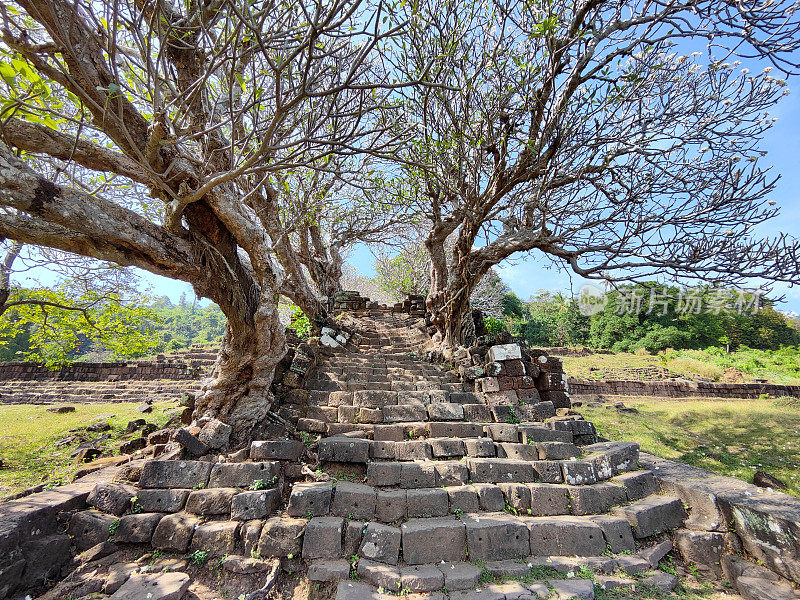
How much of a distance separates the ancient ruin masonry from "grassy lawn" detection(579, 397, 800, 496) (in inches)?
114

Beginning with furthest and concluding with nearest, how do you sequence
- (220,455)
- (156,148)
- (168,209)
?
(220,455), (168,209), (156,148)

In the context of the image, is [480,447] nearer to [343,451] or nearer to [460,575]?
[460,575]

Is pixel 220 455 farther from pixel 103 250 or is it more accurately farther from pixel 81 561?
pixel 103 250

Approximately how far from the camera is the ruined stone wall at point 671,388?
48.4 ft

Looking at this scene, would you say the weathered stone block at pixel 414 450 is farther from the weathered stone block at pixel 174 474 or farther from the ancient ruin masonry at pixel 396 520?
the weathered stone block at pixel 174 474

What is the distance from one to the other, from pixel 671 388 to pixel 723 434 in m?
9.06

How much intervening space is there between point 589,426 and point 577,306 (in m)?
32.0

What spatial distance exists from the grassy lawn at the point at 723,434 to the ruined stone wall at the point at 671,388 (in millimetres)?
3885

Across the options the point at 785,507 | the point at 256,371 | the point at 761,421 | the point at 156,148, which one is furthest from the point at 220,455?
the point at 761,421

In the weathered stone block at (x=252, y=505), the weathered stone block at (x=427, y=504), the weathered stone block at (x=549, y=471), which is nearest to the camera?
the weathered stone block at (x=252, y=505)

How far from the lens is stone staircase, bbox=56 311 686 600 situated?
313 centimetres

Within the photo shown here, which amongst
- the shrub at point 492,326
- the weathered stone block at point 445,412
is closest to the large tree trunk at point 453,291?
the shrub at point 492,326

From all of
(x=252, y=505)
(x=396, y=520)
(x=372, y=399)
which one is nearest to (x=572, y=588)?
(x=396, y=520)

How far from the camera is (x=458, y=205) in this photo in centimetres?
764
